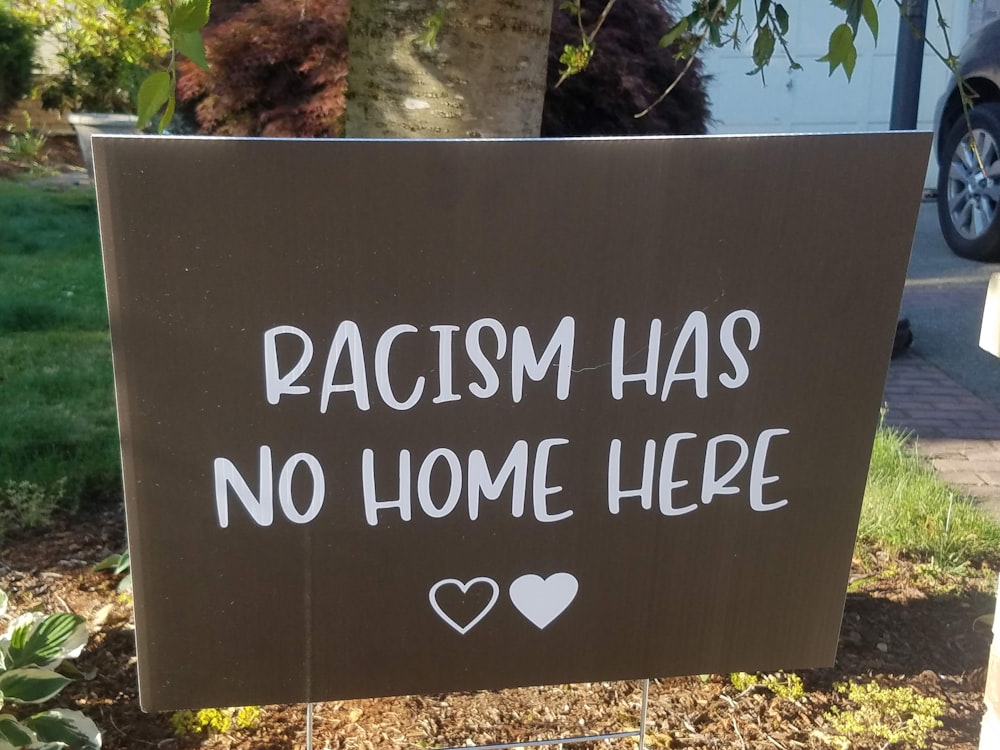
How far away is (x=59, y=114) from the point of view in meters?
10.9

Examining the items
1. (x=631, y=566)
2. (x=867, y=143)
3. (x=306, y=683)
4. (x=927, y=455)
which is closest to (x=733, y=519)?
(x=631, y=566)

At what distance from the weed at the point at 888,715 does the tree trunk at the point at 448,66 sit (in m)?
1.39

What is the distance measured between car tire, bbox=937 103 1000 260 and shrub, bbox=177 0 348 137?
3.52 m

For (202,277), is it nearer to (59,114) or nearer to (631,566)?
(631,566)

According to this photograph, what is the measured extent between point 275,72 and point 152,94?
401 centimetres

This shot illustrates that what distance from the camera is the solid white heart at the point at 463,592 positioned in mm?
1599

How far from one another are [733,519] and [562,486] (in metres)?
0.30

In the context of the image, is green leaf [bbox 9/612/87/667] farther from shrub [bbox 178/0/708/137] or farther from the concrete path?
shrub [bbox 178/0/708/137]

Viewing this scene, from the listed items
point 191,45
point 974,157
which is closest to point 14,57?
point 974,157

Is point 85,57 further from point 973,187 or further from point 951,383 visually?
point 951,383

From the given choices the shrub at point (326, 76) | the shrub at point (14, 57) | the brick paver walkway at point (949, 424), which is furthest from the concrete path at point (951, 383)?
the shrub at point (14, 57)

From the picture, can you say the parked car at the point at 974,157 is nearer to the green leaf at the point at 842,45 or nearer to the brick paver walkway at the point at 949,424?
the brick paver walkway at the point at 949,424

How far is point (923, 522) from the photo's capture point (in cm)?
291

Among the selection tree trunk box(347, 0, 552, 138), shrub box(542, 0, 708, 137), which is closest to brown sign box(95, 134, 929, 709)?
tree trunk box(347, 0, 552, 138)
